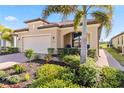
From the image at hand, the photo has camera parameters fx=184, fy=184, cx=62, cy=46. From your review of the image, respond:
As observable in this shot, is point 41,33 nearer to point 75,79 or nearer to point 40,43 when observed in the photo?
point 40,43

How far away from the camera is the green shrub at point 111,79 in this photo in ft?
25.3

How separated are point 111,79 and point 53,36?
8295 mm

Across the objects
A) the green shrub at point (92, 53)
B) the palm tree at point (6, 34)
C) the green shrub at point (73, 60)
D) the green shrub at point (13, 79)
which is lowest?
the green shrub at point (13, 79)

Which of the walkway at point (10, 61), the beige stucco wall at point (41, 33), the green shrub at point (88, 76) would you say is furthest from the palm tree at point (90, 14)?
the beige stucco wall at point (41, 33)

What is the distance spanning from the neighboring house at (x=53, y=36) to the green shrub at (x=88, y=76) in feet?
20.6

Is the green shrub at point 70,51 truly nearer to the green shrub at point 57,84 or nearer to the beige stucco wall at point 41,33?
the beige stucco wall at point 41,33

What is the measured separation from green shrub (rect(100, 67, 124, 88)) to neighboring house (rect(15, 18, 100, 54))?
17.6 feet

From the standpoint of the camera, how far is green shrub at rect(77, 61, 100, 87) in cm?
734

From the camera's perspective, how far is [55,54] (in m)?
14.7

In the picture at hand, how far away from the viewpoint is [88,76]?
7.32 m

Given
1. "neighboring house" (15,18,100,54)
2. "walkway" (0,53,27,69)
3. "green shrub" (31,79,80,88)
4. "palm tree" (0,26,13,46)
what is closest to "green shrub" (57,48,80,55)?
"neighboring house" (15,18,100,54)

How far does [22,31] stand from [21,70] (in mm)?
8529

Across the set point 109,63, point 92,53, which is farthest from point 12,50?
point 109,63
